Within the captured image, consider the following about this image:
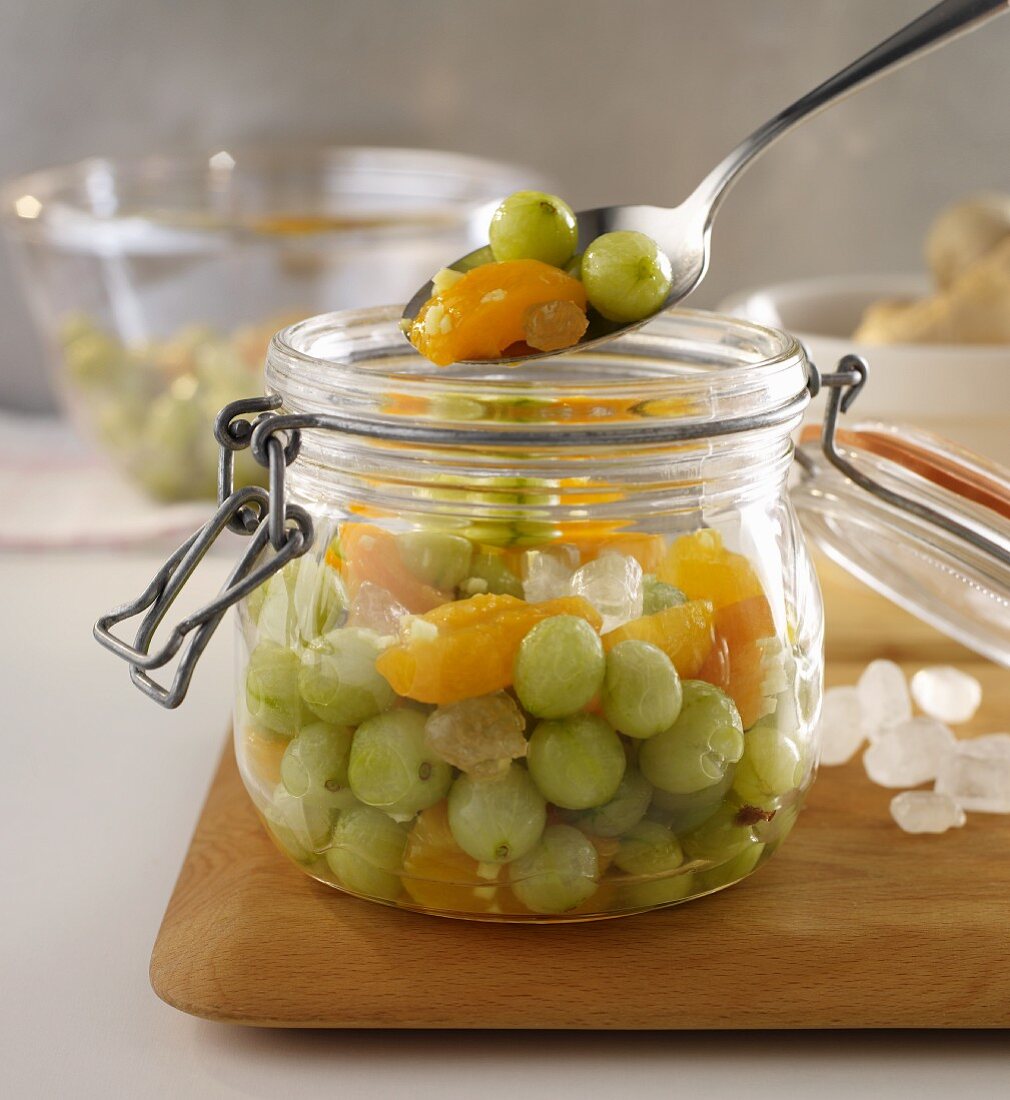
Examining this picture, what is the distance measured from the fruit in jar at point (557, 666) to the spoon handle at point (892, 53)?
0.27 meters

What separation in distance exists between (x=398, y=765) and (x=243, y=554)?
0.10 meters

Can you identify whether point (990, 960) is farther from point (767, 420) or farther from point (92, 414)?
point (92, 414)

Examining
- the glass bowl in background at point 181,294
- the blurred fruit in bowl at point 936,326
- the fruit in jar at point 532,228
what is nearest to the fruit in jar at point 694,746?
the fruit in jar at point 532,228

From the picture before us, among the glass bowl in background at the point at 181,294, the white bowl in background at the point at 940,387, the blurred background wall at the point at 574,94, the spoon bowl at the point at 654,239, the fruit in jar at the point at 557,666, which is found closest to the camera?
A: the fruit in jar at the point at 557,666

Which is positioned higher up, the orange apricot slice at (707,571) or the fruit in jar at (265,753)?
the orange apricot slice at (707,571)

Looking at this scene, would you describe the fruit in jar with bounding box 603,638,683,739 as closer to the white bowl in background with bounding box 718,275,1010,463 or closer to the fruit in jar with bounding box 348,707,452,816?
the fruit in jar with bounding box 348,707,452,816

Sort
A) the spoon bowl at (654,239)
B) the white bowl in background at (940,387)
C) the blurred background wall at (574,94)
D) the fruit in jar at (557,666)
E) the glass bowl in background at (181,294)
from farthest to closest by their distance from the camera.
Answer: the blurred background wall at (574,94) < the glass bowl in background at (181,294) < the white bowl in background at (940,387) < the spoon bowl at (654,239) < the fruit in jar at (557,666)

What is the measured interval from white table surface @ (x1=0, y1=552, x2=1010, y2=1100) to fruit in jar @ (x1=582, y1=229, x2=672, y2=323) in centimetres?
29

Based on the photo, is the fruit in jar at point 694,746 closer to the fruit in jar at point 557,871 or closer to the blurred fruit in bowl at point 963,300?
the fruit in jar at point 557,871

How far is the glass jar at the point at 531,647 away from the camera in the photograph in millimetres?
524

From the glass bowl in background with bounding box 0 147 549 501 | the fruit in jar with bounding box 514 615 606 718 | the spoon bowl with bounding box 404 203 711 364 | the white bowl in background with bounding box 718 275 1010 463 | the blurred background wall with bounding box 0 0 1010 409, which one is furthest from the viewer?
the blurred background wall with bounding box 0 0 1010 409

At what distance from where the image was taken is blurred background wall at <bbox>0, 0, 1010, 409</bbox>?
1.53 m

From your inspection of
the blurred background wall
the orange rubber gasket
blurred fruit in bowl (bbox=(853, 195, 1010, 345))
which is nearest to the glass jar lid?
the orange rubber gasket

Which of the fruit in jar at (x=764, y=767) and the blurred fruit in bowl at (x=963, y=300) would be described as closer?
the fruit in jar at (x=764, y=767)
